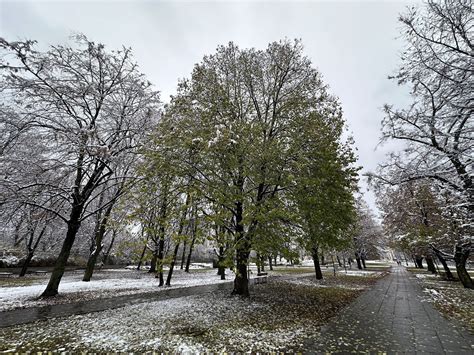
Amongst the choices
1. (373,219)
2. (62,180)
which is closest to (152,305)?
(62,180)

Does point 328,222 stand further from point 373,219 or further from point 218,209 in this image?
point 373,219

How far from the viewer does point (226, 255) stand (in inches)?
330

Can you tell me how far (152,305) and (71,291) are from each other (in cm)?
676

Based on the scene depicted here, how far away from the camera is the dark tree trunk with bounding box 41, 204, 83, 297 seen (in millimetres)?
11836

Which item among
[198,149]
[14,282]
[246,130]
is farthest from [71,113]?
[14,282]

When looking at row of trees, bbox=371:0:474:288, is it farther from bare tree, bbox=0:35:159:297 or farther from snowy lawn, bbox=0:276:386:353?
bare tree, bbox=0:35:159:297

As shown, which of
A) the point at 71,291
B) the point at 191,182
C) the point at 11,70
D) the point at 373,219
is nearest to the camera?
the point at 11,70

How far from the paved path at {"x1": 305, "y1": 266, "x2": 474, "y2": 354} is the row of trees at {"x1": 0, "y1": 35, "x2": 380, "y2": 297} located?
8.65 ft

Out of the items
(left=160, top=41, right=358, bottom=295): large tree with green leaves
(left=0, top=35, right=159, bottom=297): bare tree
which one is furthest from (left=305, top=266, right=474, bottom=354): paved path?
(left=0, top=35, right=159, bottom=297): bare tree

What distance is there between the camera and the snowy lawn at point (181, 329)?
5531 mm

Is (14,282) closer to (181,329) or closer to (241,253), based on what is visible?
(181,329)

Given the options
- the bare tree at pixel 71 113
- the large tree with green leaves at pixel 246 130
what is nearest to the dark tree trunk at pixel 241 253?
the large tree with green leaves at pixel 246 130

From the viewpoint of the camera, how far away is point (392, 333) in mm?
6852

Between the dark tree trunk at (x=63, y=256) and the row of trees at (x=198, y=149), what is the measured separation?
7 cm
